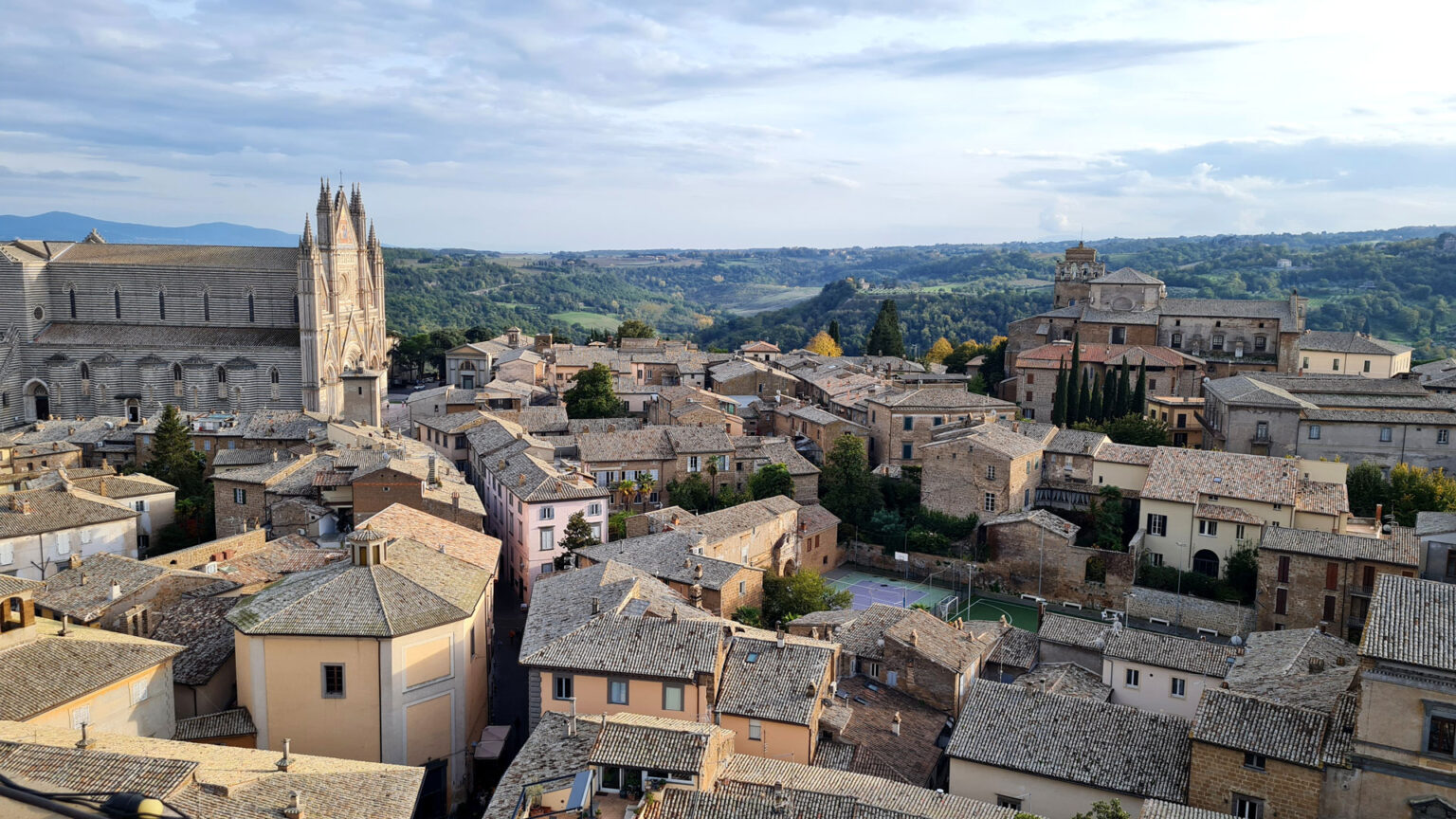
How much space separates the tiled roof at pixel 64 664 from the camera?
65.5 ft

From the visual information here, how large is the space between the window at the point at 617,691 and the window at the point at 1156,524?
78.9 ft

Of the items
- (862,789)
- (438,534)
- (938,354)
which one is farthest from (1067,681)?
(938,354)

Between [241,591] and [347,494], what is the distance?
934 centimetres

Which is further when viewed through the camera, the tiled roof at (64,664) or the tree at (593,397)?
the tree at (593,397)

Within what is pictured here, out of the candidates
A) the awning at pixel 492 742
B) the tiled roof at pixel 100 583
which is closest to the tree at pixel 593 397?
the tiled roof at pixel 100 583

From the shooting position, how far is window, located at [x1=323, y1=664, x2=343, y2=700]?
22578 mm

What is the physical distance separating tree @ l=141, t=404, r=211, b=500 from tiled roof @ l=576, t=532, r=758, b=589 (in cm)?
1960

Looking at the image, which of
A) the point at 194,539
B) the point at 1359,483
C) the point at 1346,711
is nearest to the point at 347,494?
the point at 194,539

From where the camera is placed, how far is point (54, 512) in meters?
35.3

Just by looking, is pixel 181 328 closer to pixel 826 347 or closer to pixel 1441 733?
pixel 826 347

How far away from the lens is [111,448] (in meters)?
50.2

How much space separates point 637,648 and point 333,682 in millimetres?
6470

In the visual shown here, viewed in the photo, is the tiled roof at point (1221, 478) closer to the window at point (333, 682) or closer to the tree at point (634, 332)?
the window at point (333, 682)

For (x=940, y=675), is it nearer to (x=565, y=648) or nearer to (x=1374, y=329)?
(x=565, y=648)
